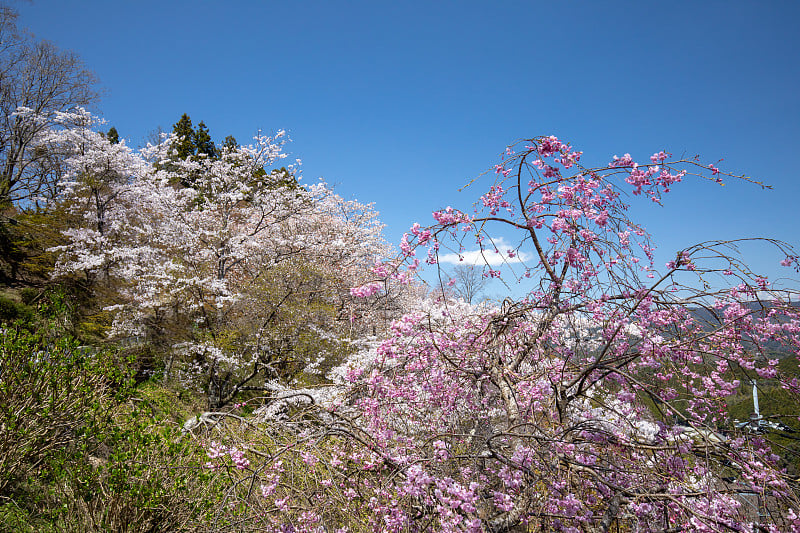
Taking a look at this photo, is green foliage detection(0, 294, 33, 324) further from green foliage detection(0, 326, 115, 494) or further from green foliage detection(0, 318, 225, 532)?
green foliage detection(0, 326, 115, 494)

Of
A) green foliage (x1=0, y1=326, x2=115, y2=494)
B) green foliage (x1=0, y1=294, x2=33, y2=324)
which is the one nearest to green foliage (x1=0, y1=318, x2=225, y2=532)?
green foliage (x1=0, y1=326, x2=115, y2=494)

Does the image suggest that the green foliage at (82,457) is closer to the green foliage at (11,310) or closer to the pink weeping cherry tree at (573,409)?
the pink weeping cherry tree at (573,409)

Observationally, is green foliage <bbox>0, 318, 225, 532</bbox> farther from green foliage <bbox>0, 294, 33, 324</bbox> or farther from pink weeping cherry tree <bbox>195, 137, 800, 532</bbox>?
green foliage <bbox>0, 294, 33, 324</bbox>

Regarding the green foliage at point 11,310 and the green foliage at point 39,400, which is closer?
the green foliage at point 39,400

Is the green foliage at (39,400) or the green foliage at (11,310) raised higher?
the green foliage at (11,310)

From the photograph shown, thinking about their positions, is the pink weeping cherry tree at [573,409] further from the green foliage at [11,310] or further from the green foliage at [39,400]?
the green foliage at [11,310]

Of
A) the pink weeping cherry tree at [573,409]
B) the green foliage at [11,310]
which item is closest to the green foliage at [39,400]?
the pink weeping cherry tree at [573,409]

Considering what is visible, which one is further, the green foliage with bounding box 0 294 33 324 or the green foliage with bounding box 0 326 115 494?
the green foliage with bounding box 0 294 33 324

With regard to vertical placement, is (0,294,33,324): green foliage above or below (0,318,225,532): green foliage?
above

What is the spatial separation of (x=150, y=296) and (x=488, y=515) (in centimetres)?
909

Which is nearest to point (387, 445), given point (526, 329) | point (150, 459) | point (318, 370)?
point (526, 329)

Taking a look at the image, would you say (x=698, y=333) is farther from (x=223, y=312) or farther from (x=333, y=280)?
(x=223, y=312)

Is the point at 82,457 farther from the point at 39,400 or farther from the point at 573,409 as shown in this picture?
the point at 573,409

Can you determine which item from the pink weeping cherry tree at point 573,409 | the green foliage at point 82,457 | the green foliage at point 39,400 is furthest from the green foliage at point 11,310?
the pink weeping cherry tree at point 573,409
